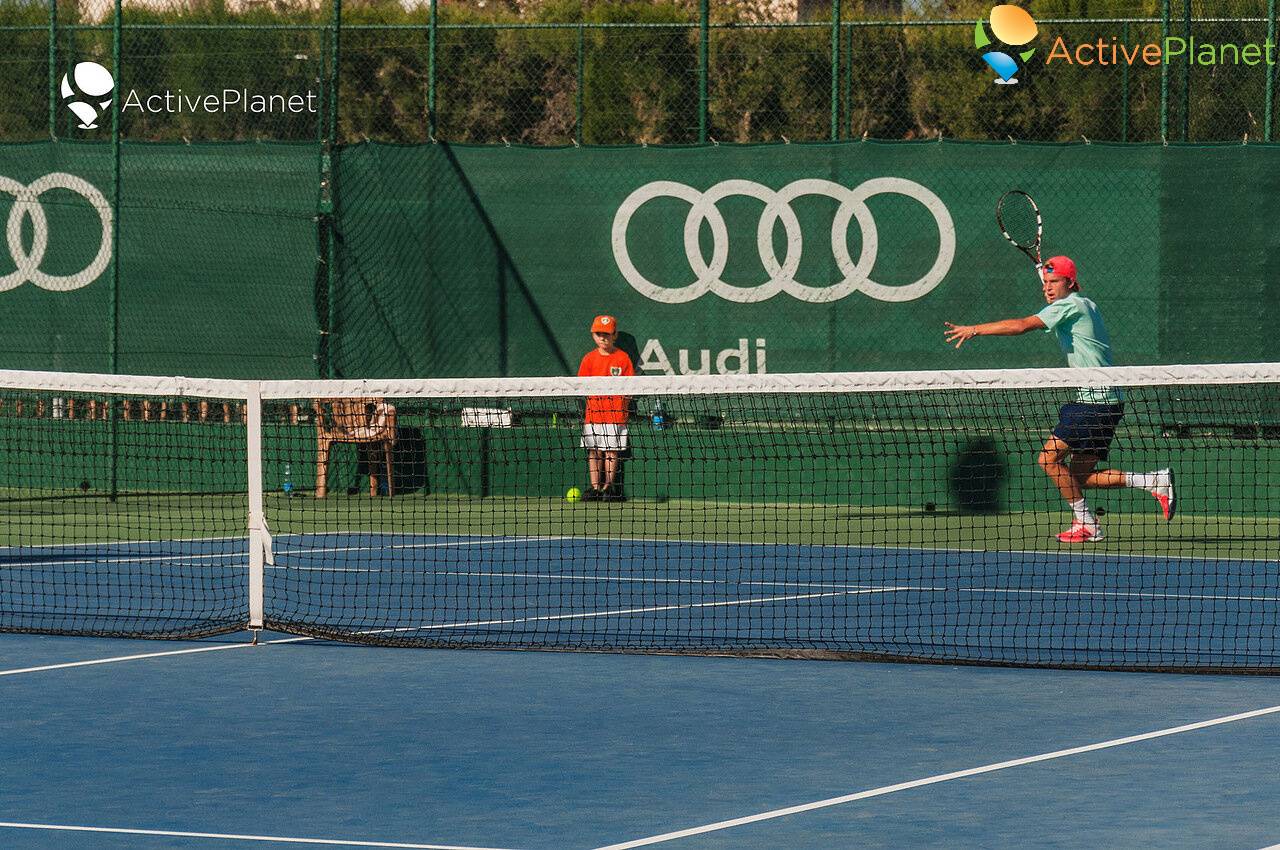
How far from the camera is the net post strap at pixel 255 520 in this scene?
348 inches

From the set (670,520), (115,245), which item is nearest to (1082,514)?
(670,520)

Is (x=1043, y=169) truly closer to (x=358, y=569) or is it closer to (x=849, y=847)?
(x=358, y=569)

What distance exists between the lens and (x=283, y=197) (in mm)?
17047

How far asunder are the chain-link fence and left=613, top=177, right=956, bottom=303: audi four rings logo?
65 cm

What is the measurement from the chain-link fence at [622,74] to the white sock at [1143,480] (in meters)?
3.52

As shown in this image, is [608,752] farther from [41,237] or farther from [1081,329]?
[41,237]

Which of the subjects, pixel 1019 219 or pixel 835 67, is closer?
pixel 1019 219

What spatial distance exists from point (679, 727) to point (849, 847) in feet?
5.71

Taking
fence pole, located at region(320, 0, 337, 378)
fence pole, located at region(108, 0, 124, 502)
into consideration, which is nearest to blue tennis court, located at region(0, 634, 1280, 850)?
fence pole, located at region(320, 0, 337, 378)

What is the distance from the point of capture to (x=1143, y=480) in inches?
516

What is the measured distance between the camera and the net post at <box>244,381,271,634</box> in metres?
8.85

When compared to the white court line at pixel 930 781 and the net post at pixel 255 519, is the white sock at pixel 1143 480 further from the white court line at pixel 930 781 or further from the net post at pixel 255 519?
the white court line at pixel 930 781

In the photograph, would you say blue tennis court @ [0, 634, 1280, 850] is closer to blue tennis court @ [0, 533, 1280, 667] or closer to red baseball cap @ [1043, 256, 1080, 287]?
blue tennis court @ [0, 533, 1280, 667]

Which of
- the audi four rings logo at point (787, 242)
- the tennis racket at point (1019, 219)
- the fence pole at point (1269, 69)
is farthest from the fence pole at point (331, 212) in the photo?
the fence pole at point (1269, 69)
